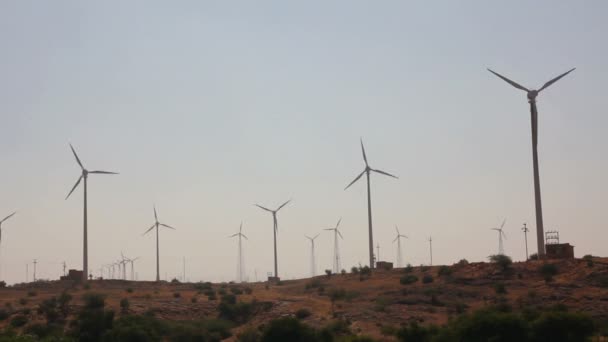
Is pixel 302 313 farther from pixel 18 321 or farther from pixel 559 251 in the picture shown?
pixel 559 251

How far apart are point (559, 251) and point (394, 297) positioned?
26.4m

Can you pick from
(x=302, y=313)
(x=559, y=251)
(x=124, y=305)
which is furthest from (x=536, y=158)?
(x=124, y=305)

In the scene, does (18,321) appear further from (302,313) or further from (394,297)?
(394,297)

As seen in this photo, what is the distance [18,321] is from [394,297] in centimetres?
4299

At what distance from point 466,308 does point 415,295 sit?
9533 millimetres

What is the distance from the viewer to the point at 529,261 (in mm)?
116000

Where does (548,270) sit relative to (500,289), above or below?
above

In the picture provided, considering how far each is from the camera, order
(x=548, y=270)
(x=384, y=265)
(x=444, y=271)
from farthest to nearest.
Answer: (x=384, y=265) → (x=444, y=271) → (x=548, y=270)

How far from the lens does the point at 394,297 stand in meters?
104

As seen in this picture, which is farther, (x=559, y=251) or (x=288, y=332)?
(x=559, y=251)

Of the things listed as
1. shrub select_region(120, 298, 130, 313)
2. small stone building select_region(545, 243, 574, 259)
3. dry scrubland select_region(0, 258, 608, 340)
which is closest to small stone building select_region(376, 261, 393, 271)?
dry scrubland select_region(0, 258, 608, 340)

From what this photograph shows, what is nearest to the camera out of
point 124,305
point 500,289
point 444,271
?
point 500,289

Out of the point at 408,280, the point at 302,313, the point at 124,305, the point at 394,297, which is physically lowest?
the point at 302,313

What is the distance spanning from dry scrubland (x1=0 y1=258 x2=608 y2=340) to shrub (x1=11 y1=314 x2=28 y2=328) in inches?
28.7
